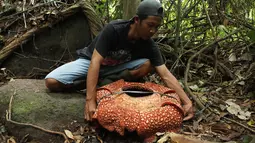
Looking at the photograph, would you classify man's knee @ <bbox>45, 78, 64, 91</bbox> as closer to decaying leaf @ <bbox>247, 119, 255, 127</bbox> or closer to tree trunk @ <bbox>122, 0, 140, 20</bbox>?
tree trunk @ <bbox>122, 0, 140, 20</bbox>

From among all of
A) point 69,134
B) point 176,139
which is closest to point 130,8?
point 69,134

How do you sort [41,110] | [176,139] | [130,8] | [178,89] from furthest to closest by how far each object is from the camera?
1. [130,8]
2. [178,89]
3. [41,110]
4. [176,139]

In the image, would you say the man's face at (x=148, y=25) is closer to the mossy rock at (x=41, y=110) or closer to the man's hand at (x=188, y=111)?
the man's hand at (x=188, y=111)

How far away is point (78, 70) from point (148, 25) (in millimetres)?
984

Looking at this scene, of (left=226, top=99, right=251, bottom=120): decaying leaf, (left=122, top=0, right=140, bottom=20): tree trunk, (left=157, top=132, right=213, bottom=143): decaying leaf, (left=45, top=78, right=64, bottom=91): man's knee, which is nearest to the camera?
(left=157, top=132, right=213, bottom=143): decaying leaf

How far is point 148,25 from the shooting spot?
2979 mm

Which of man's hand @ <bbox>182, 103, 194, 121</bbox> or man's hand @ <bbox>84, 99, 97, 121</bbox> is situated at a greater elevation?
man's hand @ <bbox>84, 99, 97, 121</bbox>

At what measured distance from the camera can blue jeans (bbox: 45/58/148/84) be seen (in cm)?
341

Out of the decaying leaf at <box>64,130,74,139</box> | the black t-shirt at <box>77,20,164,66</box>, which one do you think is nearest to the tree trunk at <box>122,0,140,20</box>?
the black t-shirt at <box>77,20,164,66</box>

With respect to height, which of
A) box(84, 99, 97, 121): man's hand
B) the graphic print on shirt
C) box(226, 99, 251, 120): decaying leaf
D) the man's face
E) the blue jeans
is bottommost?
box(226, 99, 251, 120): decaying leaf

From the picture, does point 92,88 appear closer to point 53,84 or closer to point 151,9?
point 53,84

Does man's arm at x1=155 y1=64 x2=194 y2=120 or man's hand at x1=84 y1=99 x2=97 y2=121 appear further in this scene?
man's arm at x1=155 y1=64 x2=194 y2=120

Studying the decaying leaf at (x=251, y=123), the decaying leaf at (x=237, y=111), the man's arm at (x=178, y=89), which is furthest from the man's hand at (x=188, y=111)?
the decaying leaf at (x=251, y=123)

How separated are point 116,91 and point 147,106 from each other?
0.37m
